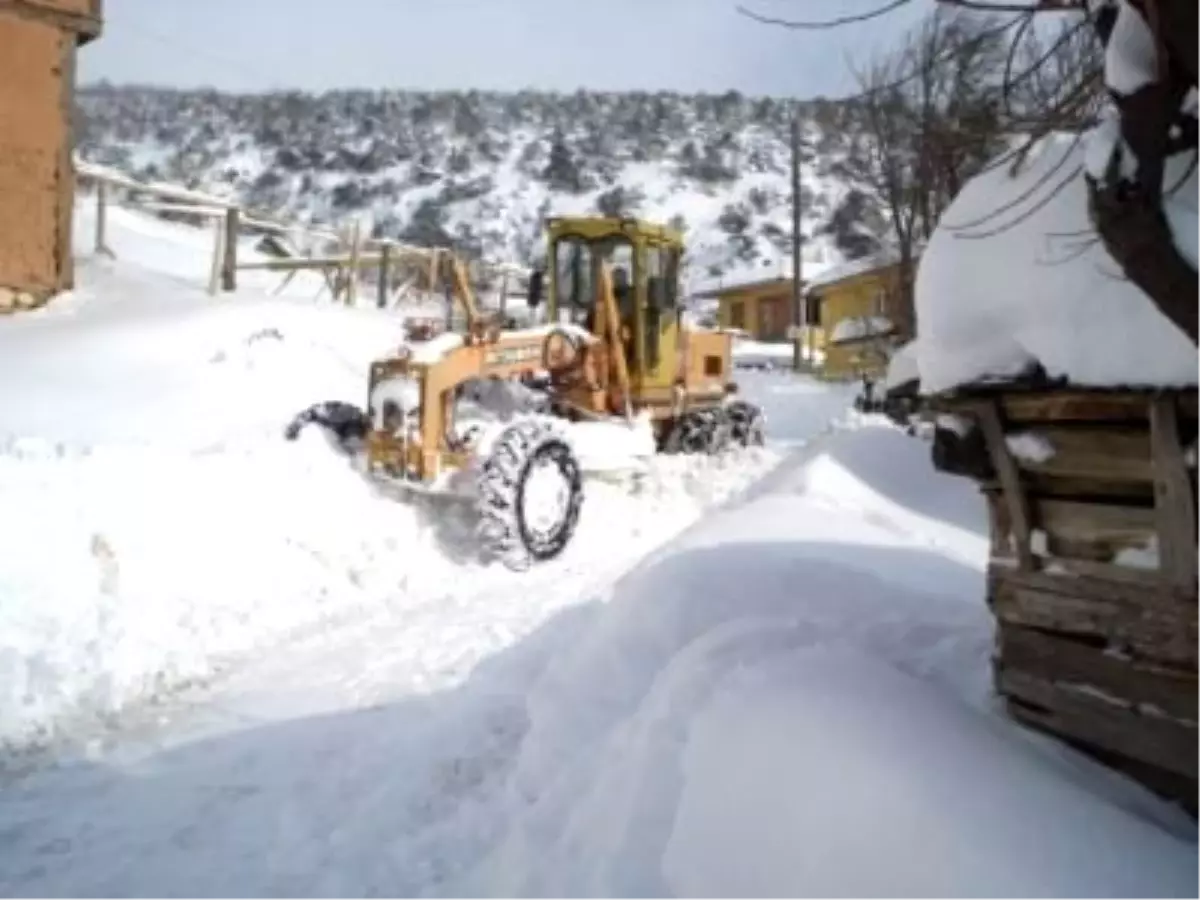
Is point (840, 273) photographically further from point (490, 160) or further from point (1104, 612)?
point (490, 160)

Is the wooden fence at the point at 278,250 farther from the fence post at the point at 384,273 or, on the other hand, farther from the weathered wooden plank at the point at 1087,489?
the weathered wooden plank at the point at 1087,489

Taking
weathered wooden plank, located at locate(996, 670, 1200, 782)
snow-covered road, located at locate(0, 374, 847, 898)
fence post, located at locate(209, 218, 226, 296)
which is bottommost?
snow-covered road, located at locate(0, 374, 847, 898)

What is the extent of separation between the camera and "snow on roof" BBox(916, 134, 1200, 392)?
10.4 ft

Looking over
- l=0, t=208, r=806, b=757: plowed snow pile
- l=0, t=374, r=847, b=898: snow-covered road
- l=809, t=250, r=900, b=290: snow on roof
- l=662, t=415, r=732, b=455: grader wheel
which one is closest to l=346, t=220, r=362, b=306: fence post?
l=0, t=208, r=806, b=757: plowed snow pile

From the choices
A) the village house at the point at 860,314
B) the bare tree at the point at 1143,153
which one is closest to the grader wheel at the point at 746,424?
the village house at the point at 860,314

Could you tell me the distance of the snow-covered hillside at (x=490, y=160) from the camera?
73.8m

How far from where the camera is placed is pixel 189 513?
28.9 feet

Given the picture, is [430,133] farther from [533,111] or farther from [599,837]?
[599,837]

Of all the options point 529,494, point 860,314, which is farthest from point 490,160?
point 529,494

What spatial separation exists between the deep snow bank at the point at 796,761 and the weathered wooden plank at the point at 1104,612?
40 centimetres

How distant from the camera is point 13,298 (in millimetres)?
14234

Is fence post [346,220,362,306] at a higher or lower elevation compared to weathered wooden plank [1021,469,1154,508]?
higher

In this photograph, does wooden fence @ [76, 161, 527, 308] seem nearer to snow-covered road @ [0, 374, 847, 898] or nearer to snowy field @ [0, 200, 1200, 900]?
snowy field @ [0, 200, 1200, 900]

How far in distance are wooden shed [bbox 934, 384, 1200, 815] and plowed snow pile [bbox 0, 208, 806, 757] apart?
3666mm
